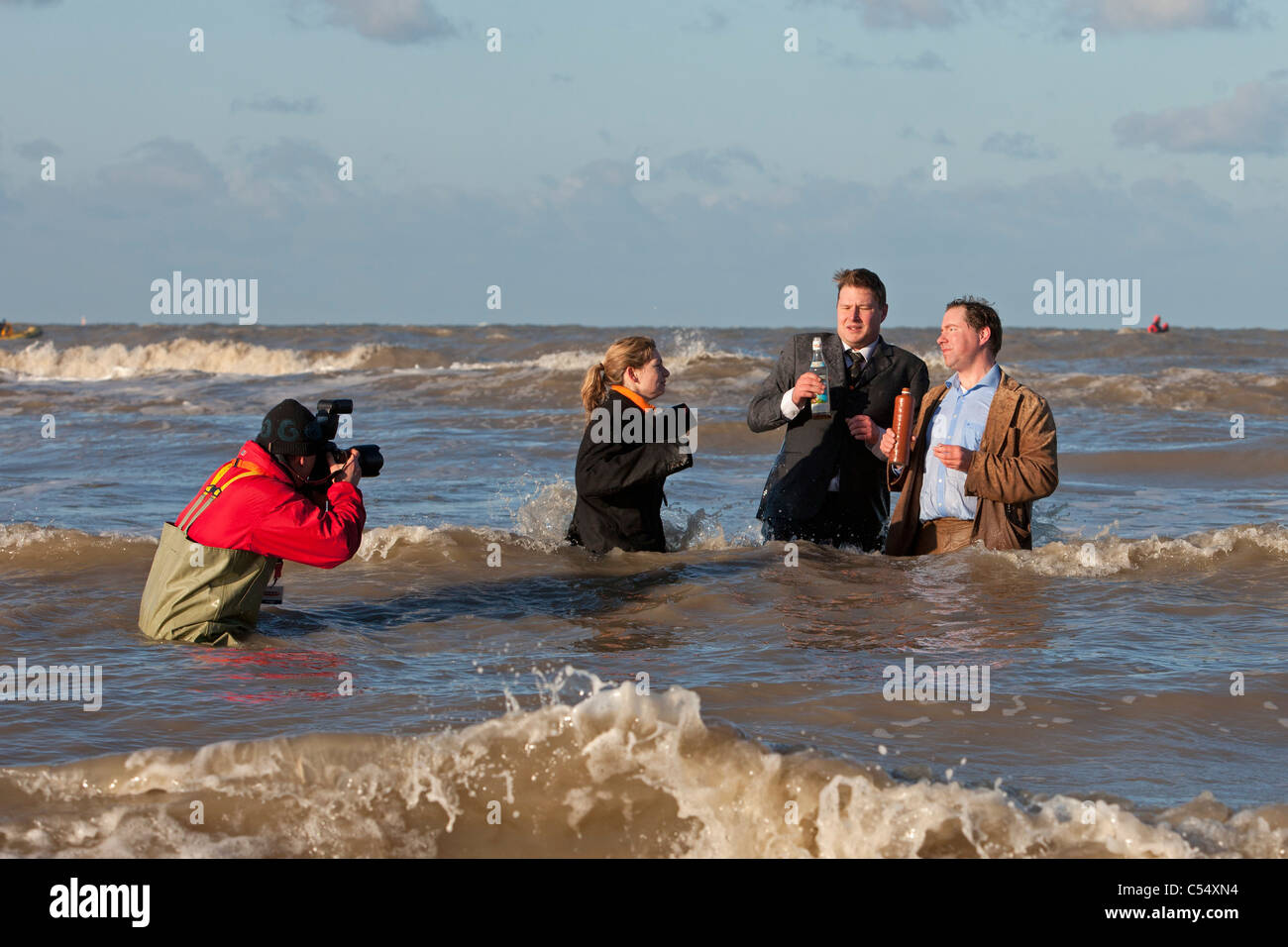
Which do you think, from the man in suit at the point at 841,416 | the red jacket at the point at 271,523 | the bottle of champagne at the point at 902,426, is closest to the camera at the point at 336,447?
the red jacket at the point at 271,523

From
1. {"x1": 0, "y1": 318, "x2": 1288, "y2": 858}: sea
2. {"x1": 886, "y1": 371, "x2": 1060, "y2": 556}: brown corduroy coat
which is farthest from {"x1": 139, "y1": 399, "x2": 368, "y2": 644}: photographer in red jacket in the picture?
{"x1": 886, "y1": 371, "x2": 1060, "y2": 556}: brown corduroy coat

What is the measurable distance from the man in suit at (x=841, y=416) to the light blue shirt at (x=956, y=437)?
0.34m

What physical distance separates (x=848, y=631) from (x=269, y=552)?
297 centimetres

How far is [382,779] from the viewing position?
4605 millimetres

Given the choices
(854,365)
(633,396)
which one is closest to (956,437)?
(854,365)

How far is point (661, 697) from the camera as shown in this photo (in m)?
4.91

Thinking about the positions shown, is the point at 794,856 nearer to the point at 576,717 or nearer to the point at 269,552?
the point at 576,717

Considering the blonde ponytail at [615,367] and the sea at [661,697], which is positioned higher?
the blonde ponytail at [615,367]

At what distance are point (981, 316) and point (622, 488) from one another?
212 cm

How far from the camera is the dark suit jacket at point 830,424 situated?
7.30m

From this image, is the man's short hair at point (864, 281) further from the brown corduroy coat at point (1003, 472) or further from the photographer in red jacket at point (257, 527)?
the photographer in red jacket at point (257, 527)

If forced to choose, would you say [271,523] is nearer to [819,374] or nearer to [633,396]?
[633,396]

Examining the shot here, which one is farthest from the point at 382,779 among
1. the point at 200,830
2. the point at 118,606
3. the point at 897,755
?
the point at 118,606

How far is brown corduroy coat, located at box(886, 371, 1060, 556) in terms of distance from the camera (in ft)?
21.6
